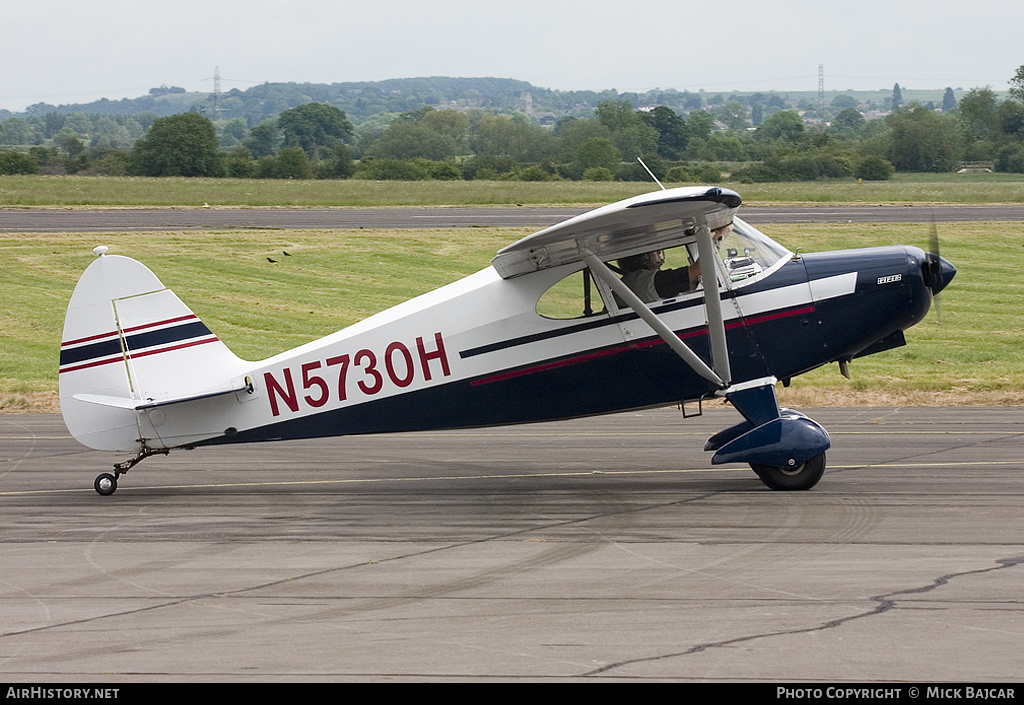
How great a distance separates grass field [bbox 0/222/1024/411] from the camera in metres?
19.1

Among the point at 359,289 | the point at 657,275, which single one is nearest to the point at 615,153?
the point at 359,289

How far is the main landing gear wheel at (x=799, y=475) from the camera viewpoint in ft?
36.9

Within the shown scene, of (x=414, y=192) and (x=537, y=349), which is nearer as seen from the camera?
(x=537, y=349)

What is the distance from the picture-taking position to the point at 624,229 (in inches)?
428

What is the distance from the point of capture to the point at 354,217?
136 feet

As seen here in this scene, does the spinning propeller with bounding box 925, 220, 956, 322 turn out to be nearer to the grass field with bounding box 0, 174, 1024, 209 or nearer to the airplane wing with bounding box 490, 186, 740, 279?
the airplane wing with bounding box 490, 186, 740, 279

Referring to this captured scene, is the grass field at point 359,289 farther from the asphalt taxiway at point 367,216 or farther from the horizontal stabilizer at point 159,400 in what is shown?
the horizontal stabilizer at point 159,400

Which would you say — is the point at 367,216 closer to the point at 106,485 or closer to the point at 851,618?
the point at 106,485

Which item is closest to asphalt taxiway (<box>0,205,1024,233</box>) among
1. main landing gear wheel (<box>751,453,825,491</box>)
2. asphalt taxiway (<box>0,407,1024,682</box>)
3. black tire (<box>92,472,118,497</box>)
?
asphalt taxiway (<box>0,407,1024,682</box>)

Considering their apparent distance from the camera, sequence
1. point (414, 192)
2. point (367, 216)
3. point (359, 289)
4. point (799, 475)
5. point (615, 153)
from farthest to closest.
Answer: point (615, 153) → point (414, 192) → point (367, 216) → point (359, 289) → point (799, 475)

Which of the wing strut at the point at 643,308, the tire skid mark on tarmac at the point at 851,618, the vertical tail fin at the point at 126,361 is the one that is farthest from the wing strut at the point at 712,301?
the vertical tail fin at the point at 126,361

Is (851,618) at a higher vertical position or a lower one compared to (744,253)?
lower

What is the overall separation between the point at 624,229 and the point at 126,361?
17.6 feet

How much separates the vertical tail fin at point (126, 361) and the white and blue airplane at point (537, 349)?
2 cm
